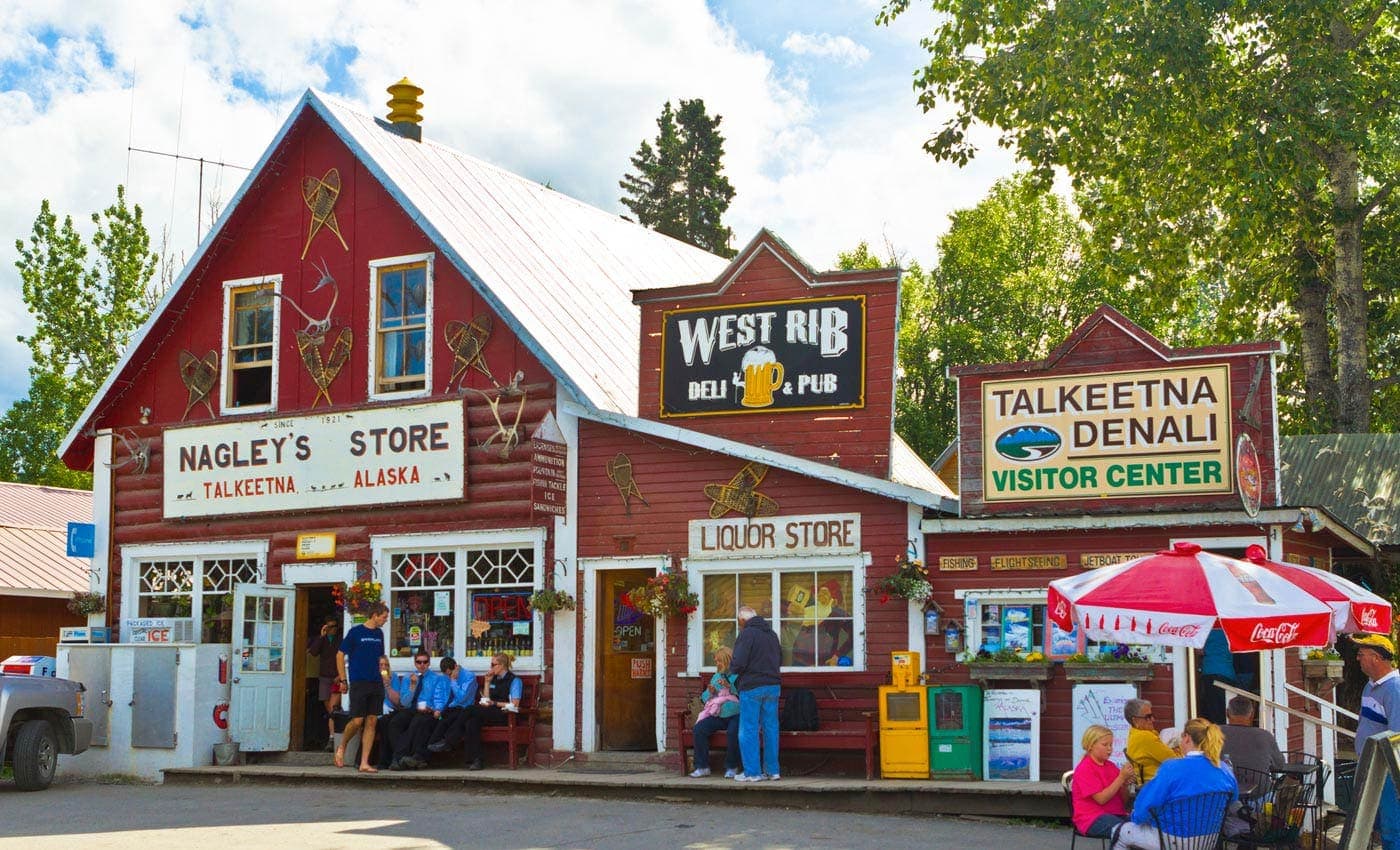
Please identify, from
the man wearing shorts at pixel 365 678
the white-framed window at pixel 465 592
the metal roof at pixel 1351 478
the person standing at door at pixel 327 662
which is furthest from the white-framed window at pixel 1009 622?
the person standing at door at pixel 327 662

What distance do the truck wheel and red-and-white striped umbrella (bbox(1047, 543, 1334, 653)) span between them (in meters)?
11.6

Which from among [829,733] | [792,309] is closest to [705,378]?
[792,309]

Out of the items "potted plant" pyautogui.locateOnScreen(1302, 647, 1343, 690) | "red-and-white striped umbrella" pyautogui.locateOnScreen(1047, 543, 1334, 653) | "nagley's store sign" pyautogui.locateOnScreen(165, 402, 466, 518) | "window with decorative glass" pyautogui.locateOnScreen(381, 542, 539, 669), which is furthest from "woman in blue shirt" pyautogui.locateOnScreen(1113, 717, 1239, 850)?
"nagley's store sign" pyautogui.locateOnScreen(165, 402, 466, 518)

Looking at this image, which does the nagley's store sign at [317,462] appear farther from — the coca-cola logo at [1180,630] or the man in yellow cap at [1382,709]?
the man in yellow cap at [1382,709]

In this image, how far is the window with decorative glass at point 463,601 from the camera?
720 inches

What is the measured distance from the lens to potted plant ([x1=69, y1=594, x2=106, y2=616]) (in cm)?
2091

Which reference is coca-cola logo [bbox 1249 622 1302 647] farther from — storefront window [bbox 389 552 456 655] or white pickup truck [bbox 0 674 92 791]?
white pickup truck [bbox 0 674 92 791]

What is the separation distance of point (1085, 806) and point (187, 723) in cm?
1197

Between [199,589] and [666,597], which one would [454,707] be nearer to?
[666,597]

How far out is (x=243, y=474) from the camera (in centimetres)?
2016

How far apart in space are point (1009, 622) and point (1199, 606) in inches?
204

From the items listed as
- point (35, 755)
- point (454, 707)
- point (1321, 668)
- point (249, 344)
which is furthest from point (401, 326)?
point (1321, 668)

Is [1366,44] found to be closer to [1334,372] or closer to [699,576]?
[1334,372]

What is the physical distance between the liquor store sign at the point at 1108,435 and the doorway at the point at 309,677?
8.90 metres
